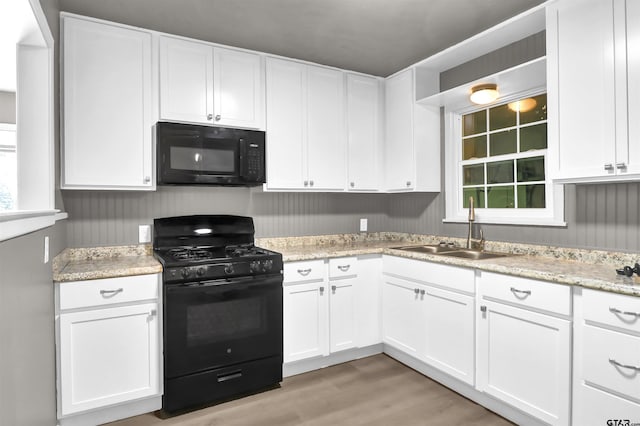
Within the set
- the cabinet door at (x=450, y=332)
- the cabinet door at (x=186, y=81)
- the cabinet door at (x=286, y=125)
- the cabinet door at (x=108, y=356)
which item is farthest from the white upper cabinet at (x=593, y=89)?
the cabinet door at (x=108, y=356)

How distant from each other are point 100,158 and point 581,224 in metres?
3.06

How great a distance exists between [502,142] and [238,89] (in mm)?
2097

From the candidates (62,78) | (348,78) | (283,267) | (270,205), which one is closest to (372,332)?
(283,267)

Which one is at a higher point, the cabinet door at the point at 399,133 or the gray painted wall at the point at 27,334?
the cabinet door at the point at 399,133

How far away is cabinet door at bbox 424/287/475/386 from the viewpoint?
7.95ft

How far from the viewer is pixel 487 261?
2365mm

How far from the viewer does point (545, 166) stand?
271cm

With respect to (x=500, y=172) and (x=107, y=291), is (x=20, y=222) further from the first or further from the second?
(x=500, y=172)

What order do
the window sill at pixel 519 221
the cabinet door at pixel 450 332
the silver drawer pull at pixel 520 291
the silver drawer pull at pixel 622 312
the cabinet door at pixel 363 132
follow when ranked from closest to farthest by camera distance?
1. the silver drawer pull at pixel 622 312
2. the silver drawer pull at pixel 520 291
3. the cabinet door at pixel 450 332
4. the window sill at pixel 519 221
5. the cabinet door at pixel 363 132

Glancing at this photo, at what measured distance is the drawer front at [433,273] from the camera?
8.01 ft

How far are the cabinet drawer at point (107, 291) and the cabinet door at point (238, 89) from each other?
4.08 ft

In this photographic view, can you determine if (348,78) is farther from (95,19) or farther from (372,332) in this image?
(372,332)

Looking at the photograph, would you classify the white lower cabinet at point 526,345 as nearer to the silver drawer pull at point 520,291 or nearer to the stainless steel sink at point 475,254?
the silver drawer pull at point 520,291

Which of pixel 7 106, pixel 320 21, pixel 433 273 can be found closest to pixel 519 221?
pixel 433 273
